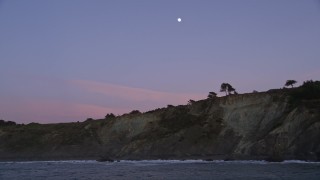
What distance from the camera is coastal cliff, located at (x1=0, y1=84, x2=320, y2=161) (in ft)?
181

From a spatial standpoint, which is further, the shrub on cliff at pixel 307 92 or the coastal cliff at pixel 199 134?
the shrub on cliff at pixel 307 92

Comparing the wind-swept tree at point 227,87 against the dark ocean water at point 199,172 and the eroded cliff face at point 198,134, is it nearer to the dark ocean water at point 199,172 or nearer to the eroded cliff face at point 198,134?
the eroded cliff face at point 198,134

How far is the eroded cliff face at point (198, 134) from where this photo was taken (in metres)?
55.1

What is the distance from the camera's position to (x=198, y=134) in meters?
67.5

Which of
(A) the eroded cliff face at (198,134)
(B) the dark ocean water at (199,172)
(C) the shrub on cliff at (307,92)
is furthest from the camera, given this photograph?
(C) the shrub on cliff at (307,92)

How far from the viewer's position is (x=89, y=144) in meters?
79.8

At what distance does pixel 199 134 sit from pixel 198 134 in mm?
186

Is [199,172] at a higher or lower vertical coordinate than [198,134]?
lower

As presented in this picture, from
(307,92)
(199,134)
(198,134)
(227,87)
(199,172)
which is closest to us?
(199,172)

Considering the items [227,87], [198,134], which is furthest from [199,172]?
[227,87]

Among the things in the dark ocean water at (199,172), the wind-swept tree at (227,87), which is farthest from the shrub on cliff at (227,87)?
the dark ocean water at (199,172)

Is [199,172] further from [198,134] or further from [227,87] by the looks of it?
[227,87]

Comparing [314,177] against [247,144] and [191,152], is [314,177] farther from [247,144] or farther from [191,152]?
[191,152]

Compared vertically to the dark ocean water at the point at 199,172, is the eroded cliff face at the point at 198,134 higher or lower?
higher
